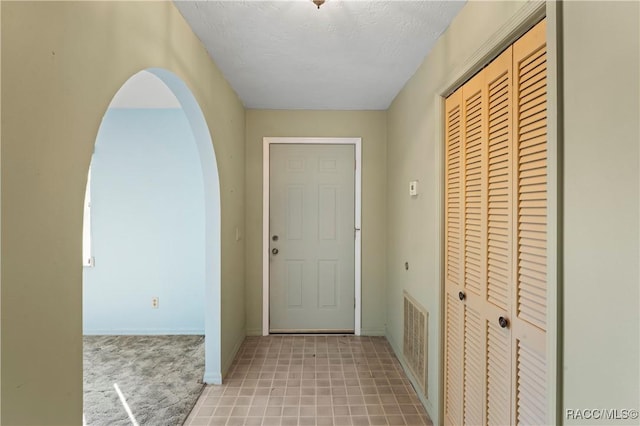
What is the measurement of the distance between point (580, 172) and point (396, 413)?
1886 millimetres

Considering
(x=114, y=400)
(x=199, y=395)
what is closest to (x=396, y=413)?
(x=199, y=395)

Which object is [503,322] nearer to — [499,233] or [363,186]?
[499,233]

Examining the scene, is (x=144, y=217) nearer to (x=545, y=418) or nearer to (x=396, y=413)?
(x=396, y=413)

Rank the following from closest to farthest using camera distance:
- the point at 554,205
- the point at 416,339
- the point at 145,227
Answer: the point at 554,205
the point at 416,339
the point at 145,227

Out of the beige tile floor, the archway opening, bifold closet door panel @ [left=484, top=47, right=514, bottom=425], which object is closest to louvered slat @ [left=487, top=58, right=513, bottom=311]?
bifold closet door panel @ [left=484, top=47, right=514, bottom=425]

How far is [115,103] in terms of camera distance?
3.12 m

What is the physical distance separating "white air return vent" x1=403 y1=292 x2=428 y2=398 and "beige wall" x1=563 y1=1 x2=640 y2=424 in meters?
1.27

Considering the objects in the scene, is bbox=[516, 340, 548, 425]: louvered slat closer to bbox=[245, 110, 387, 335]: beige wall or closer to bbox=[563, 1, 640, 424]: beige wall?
bbox=[563, 1, 640, 424]: beige wall

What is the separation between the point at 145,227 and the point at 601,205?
11.8 feet

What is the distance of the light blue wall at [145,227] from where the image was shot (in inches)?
129

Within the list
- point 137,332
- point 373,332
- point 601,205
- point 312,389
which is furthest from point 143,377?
point 601,205

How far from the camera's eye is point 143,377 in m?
2.50

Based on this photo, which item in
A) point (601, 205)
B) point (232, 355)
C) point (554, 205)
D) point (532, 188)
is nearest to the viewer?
point (601, 205)

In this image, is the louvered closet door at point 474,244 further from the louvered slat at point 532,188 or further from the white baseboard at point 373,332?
the white baseboard at point 373,332
